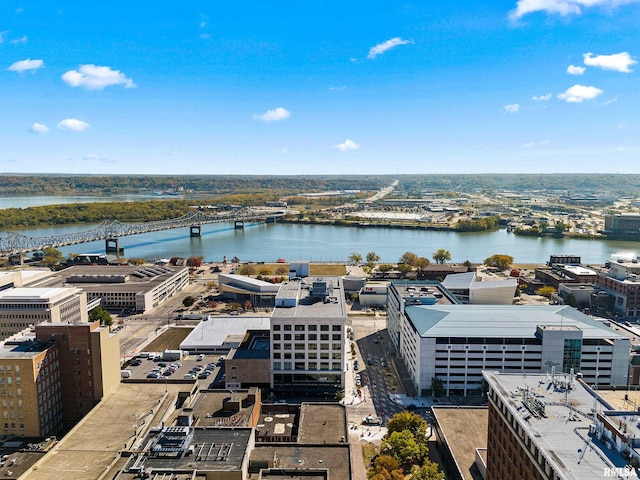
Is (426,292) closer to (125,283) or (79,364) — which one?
(79,364)

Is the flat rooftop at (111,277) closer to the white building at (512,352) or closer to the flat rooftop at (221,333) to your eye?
the flat rooftop at (221,333)

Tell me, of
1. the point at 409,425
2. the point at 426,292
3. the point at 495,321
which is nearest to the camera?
the point at 409,425

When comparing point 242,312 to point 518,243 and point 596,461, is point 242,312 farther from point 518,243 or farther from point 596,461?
point 518,243

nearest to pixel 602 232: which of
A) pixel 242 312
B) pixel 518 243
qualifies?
pixel 518 243

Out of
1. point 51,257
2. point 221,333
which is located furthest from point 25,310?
point 51,257

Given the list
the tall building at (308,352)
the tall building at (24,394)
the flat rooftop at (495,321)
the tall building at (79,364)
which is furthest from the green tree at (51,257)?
the flat rooftop at (495,321)
